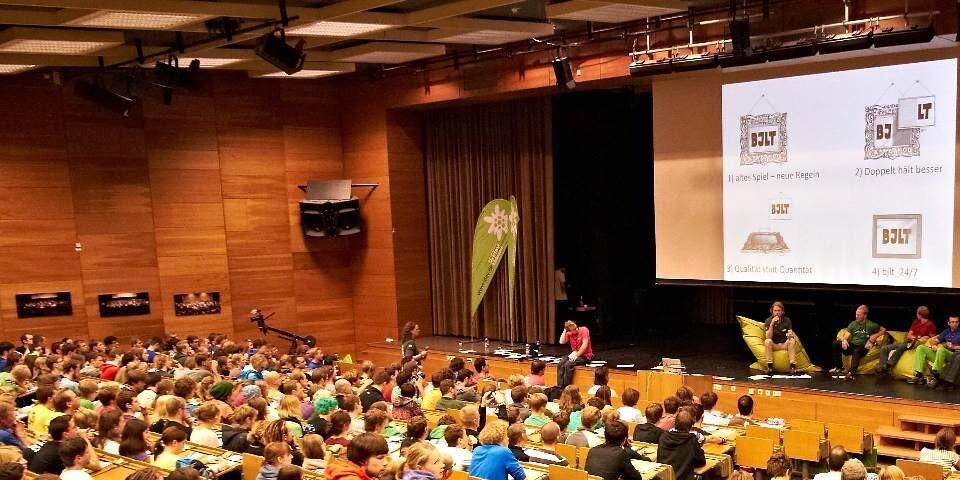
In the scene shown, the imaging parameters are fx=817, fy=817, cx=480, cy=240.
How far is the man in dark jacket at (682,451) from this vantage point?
620 cm

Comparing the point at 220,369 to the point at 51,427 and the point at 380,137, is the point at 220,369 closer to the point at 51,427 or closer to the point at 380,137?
the point at 51,427

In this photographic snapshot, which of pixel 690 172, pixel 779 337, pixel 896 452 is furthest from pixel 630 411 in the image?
pixel 690 172

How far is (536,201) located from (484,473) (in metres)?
9.18

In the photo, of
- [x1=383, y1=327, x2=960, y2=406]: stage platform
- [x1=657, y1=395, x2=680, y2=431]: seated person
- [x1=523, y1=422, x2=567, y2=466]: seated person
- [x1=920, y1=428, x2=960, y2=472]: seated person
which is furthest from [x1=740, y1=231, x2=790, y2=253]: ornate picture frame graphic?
[x1=523, y1=422, x2=567, y2=466]: seated person

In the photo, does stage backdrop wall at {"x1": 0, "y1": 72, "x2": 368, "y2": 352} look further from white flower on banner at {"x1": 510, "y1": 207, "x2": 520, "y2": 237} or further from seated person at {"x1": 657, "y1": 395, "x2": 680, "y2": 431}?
seated person at {"x1": 657, "y1": 395, "x2": 680, "y2": 431}

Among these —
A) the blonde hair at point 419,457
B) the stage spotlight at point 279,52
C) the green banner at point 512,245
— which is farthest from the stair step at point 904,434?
the stage spotlight at point 279,52

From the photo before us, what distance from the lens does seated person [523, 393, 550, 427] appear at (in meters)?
7.30

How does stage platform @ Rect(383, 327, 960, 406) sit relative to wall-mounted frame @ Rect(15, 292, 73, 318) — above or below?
below

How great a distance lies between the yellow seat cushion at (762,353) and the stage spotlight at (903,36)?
396 centimetres

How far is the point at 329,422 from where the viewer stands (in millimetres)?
6480

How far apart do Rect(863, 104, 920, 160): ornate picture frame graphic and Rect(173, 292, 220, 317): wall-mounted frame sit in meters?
10.6

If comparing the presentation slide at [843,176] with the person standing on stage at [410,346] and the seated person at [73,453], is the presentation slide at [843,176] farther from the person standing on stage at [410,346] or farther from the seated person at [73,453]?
the seated person at [73,453]

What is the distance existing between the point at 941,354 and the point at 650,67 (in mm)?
4849

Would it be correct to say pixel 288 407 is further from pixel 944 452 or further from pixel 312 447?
pixel 944 452
